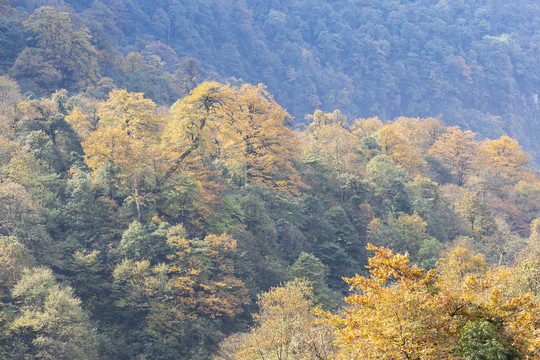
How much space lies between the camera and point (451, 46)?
176 metres

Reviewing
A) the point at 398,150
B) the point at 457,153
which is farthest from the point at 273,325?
the point at 457,153

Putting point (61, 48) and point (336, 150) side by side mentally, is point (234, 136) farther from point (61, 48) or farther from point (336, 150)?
point (61, 48)

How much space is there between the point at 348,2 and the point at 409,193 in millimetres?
145326

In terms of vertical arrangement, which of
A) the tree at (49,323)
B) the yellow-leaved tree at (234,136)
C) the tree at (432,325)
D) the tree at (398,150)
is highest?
the tree at (398,150)

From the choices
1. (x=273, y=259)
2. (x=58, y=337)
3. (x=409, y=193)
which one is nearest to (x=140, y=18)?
(x=409, y=193)

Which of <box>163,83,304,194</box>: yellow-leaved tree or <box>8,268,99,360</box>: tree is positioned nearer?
<box>8,268,99,360</box>: tree

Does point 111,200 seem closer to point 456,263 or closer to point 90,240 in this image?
point 90,240

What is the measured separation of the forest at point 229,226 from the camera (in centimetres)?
1270

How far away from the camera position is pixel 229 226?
35875 millimetres

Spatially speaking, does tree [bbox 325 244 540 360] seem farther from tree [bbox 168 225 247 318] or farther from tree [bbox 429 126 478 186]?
tree [bbox 429 126 478 186]

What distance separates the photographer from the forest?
500 inches

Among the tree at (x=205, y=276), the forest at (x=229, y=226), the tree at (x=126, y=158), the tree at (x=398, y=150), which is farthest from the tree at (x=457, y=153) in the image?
the tree at (x=126, y=158)

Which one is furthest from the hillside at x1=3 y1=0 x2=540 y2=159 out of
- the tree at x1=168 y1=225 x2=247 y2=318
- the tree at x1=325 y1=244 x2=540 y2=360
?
the tree at x1=325 y1=244 x2=540 y2=360

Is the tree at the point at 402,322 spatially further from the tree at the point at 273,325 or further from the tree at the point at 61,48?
the tree at the point at 61,48
